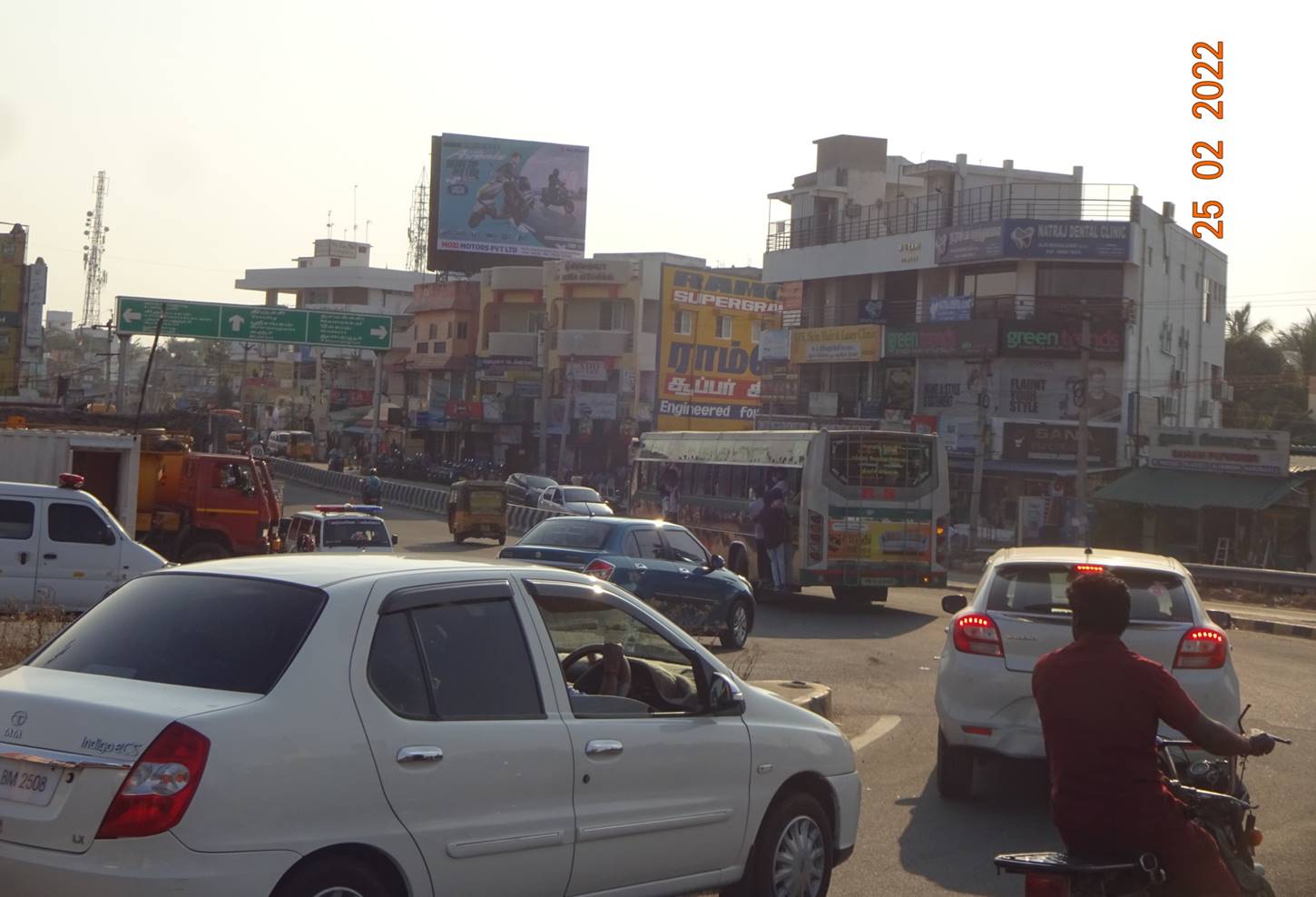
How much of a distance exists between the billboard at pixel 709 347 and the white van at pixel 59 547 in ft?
173

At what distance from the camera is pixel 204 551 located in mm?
25422

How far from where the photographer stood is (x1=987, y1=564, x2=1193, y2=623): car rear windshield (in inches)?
352

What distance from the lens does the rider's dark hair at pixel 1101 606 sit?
4801 mm

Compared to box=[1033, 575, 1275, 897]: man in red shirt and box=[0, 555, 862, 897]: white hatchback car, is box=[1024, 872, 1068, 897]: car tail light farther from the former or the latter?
box=[0, 555, 862, 897]: white hatchback car

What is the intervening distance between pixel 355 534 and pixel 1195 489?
29151 millimetres

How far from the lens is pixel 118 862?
4.20 m

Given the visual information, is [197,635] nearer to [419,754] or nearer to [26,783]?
[26,783]

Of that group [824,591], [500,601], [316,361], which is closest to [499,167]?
[316,361]

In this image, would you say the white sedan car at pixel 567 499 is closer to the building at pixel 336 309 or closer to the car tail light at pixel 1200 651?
the car tail light at pixel 1200 651

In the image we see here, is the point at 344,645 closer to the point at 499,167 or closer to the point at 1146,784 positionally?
the point at 1146,784

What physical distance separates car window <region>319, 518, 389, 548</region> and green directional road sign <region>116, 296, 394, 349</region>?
3528cm

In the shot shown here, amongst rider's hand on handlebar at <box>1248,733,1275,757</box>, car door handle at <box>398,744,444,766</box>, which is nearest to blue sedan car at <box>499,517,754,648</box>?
car door handle at <box>398,744,444,766</box>

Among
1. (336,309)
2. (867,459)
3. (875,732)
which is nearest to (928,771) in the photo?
(875,732)

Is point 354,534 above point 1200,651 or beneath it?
beneath
